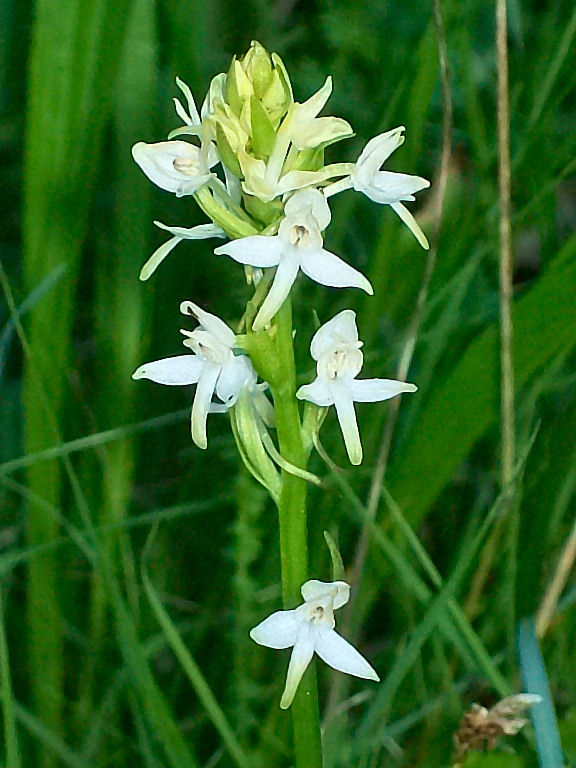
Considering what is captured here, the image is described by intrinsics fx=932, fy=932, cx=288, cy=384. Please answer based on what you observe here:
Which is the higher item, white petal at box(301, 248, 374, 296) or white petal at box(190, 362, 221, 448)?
white petal at box(301, 248, 374, 296)

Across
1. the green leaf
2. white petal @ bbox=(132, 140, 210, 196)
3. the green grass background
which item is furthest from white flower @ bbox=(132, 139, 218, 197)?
the green leaf

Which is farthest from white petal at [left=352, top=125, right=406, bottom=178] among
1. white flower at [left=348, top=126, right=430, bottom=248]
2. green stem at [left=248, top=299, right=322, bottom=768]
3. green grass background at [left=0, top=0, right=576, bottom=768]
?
green grass background at [left=0, top=0, right=576, bottom=768]

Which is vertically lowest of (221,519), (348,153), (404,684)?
(404,684)

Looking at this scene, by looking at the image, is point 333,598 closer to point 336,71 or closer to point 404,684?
point 404,684

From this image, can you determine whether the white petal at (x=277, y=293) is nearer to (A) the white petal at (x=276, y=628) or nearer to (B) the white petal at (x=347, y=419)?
(B) the white petal at (x=347, y=419)

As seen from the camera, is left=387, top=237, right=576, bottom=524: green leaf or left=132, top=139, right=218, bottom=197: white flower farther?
left=387, top=237, right=576, bottom=524: green leaf

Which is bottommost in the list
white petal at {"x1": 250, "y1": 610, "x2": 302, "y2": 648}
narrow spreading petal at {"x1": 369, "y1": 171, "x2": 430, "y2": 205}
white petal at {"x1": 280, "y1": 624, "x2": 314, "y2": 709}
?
white petal at {"x1": 280, "y1": 624, "x2": 314, "y2": 709}

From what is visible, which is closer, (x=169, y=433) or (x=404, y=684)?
(x=404, y=684)

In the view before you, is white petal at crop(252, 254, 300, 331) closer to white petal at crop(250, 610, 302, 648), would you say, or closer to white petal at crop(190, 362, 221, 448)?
white petal at crop(190, 362, 221, 448)

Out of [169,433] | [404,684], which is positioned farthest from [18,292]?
[404,684]
